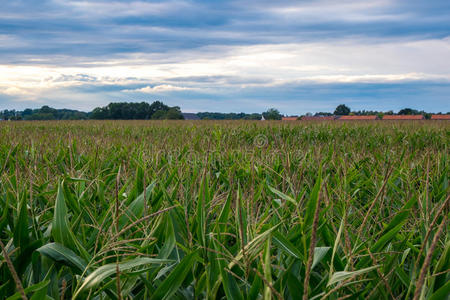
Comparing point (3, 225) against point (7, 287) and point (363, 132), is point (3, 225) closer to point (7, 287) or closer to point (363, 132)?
point (7, 287)

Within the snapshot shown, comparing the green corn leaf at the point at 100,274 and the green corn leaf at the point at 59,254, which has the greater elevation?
the green corn leaf at the point at 100,274

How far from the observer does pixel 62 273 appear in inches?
46.0

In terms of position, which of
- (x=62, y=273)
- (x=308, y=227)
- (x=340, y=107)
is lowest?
(x=62, y=273)

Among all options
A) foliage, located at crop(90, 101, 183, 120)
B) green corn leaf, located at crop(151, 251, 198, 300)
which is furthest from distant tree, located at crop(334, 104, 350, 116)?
green corn leaf, located at crop(151, 251, 198, 300)

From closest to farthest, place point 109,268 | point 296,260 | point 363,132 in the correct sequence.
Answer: point 109,268, point 296,260, point 363,132

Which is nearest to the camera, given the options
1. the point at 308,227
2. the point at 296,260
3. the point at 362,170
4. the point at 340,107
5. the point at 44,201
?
the point at 296,260

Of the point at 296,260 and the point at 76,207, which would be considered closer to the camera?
the point at 296,260

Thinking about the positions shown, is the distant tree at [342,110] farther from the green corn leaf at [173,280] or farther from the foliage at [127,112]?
the green corn leaf at [173,280]

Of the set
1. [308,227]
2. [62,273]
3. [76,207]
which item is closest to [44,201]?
[76,207]

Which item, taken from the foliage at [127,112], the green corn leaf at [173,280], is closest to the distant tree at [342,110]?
the foliage at [127,112]

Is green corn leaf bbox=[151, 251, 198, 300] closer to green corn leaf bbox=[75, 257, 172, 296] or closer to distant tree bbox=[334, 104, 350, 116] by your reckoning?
green corn leaf bbox=[75, 257, 172, 296]

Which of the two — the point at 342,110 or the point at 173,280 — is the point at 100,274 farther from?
the point at 342,110

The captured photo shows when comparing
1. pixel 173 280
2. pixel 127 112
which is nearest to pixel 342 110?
pixel 127 112

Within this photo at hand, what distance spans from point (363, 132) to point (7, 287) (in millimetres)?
10875
